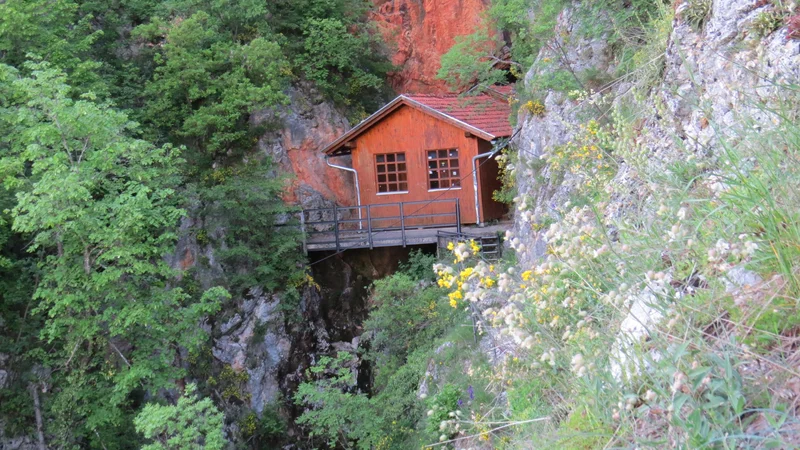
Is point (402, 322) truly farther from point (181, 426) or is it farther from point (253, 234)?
point (181, 426)

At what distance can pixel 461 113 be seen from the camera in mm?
18781

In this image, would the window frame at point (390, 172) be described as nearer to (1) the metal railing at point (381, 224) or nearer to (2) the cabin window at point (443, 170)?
(1) the metal railing at point (381, 224)

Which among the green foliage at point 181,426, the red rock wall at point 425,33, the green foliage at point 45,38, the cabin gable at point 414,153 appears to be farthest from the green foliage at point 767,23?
the red rock wall at point 425,33

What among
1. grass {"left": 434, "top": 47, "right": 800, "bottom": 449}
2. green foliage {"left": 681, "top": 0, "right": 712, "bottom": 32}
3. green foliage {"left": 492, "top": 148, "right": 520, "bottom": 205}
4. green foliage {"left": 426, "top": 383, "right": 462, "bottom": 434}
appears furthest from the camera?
green foliage {"left": 492, "top": 148, "right": 520, "bottom": 205}

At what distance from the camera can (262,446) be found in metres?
15.3

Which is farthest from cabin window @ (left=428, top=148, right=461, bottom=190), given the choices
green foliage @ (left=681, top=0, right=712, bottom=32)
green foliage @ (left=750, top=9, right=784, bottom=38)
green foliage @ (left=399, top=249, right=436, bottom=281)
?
green foliage @ (left=750, top=9, right=784, bottom=38)

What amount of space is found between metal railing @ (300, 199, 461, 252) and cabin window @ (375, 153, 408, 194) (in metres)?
0.56

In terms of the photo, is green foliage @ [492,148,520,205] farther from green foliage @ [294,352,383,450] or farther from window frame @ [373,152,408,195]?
green foliage @ [294,352,383,450]

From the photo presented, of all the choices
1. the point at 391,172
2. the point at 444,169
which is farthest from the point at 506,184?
the point at 391,172

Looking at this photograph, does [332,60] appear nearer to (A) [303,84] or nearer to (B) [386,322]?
(A) [303,84]

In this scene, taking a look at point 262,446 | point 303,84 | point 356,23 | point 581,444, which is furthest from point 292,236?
point 581,444

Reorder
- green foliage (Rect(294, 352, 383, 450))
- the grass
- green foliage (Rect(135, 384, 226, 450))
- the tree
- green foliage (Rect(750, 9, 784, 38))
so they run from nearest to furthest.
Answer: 1. the grass
2. green foliage (Rect(750, 9, 784, 38))
3. green foliage (Rect(135, 384, 226, 450))
4. the tree
5. green foliage (Rect(294, 352, 383, 450))

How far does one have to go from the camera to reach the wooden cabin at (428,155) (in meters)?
18.5

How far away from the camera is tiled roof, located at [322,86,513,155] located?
59.9ft
